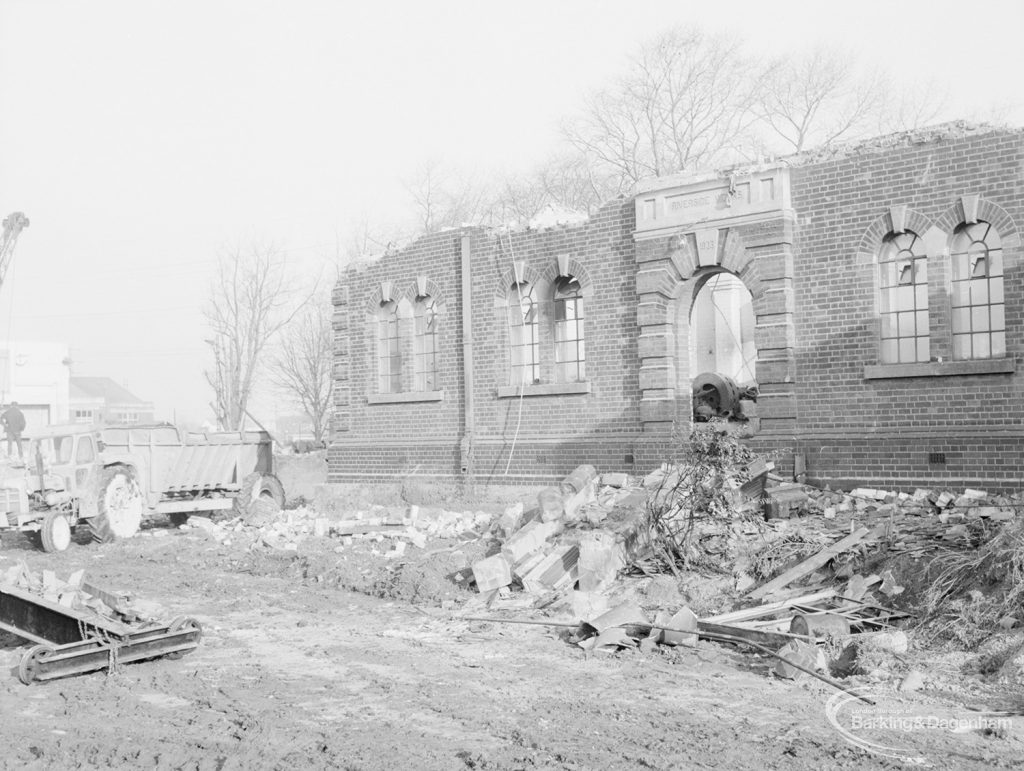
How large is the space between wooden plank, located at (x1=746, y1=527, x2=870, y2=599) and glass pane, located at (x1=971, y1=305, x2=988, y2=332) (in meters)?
5.08

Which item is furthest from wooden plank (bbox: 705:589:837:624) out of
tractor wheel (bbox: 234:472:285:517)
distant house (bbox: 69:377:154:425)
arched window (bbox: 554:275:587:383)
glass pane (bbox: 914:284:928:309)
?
distant house (bbox: 69:377:154:425)

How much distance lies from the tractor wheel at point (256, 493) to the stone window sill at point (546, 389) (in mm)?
4591

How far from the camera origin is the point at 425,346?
20.5 metres

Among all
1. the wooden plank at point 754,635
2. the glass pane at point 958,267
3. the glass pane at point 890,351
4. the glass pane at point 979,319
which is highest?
the glass pane at point 958,267

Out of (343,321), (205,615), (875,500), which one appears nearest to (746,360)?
(343,321)

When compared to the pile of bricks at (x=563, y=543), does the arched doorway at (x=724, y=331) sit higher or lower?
higher

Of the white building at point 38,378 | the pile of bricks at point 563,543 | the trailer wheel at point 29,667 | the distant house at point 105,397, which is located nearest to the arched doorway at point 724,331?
the pile of bricks at point 563,543

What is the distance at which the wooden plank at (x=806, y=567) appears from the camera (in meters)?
10.3

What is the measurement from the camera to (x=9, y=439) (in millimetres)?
15922

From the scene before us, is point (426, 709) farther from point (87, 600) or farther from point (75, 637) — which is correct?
point (87, 600)

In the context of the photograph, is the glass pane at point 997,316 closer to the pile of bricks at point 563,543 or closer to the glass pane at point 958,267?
the glass pane at point 958,267

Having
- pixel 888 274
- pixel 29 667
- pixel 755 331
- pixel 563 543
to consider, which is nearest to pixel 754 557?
pixel 563 543

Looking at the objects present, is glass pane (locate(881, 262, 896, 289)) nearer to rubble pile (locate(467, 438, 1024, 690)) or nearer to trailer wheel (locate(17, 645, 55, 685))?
rubble pile (locate(467, 438, 1024, 690))

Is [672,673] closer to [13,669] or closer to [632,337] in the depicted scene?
[13,669]
